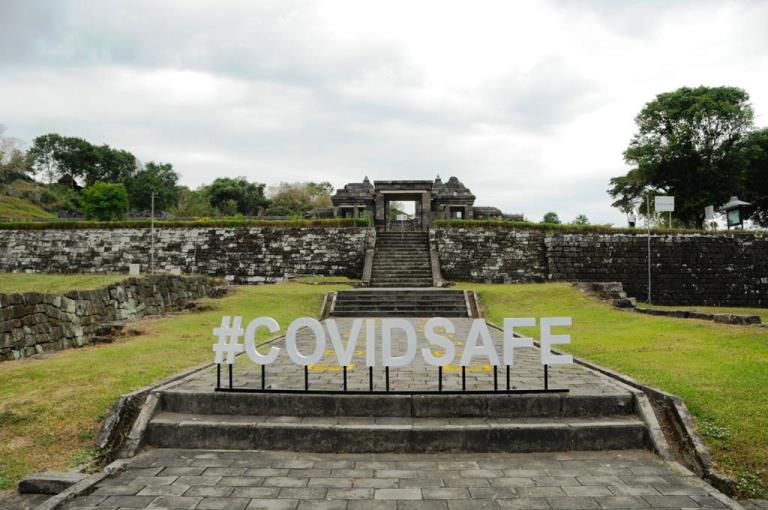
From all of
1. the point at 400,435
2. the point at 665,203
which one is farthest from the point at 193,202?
A: the point at 400,435

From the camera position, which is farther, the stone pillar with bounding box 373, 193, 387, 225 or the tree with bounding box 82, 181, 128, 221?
the tree with bounding box 82, 181, 128, 221

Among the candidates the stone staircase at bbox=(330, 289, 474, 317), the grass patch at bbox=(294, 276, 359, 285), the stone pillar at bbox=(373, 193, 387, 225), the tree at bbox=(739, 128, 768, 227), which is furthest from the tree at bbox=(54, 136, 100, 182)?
the tree at bbox=(739, 128, 768, 227)

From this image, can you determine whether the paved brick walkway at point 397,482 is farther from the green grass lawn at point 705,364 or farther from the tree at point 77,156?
the tree at point 77,156

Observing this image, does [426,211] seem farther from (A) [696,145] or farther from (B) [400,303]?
(A) [696,145]

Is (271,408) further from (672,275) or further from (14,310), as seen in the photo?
(672,275)

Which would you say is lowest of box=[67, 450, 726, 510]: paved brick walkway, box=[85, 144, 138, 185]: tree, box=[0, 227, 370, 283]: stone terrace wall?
box=[67, 450, 726, 510]: paved brick walkway

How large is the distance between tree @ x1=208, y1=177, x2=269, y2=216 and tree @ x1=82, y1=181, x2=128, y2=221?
16546 millimetres

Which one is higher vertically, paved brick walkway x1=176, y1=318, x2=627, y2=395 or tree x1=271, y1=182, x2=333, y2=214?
tree x1=271, y1=182, x2=333, y2=214

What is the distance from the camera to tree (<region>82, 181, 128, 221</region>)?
26672 mm

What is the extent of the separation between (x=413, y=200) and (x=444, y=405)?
20603 millimetres

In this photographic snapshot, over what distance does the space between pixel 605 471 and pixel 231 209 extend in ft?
141

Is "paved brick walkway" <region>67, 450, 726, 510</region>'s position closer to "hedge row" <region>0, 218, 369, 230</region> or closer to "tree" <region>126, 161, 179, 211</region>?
"hedge row" <region>0, 218, 369, 230</region>

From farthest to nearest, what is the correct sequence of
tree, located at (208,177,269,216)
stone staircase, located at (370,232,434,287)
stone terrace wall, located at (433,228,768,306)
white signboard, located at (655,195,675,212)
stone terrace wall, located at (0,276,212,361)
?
tree, located at (208,177,269,216) → stone terrace wall, located at (433,228,768,306) → white signboard, located at (655,195,675,212) → stone staircase, located at (370,232,434,287) → stone terrace wall, located at (0,276,212,361)

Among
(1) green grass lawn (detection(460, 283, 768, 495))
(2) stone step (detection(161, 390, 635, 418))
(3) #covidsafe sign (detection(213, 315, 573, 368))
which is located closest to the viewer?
(1) green grass lawn (detection(460, 283, 768, 495))
